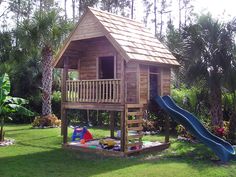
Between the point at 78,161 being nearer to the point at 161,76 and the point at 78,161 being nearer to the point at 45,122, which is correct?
the point at 161,76

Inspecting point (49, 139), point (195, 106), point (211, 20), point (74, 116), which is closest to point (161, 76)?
point (211, 20)

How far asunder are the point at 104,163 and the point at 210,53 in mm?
7720

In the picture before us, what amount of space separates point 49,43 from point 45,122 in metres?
5.08

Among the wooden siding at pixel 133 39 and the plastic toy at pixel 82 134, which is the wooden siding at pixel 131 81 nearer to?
the wooden siding at pixel 133 39

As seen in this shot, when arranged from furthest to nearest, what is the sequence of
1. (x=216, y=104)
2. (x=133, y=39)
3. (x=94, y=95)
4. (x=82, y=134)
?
1. (x=216, y=104)
2. (x=82, y=134)
3. (x=133, y=39)
4. (x=94, y=95)

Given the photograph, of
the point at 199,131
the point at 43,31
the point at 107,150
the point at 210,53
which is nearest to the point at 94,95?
the point at 107,150

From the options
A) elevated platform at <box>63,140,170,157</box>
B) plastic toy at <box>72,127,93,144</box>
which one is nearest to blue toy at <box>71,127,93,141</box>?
plastic toy at <box>72,127,93,144</box>

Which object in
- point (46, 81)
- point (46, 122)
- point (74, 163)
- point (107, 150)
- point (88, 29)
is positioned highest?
point (88, 29)

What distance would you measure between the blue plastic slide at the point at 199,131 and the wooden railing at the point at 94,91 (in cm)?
204

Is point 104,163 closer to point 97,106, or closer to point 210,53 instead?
point 97,106

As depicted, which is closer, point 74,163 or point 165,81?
point 74,163

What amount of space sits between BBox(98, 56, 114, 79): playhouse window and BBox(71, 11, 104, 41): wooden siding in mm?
1655

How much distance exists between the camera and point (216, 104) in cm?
1605

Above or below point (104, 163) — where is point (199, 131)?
above
